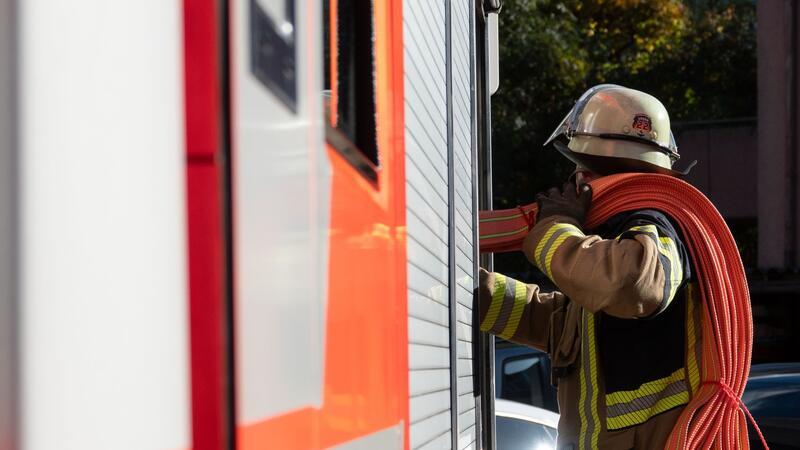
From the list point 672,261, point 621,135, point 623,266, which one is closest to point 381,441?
point 623,266

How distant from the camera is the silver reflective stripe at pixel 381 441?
56.0 inches

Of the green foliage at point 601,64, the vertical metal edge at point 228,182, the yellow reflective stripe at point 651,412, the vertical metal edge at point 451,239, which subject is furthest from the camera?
the green foliage at point 601,64

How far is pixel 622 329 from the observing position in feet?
11.0

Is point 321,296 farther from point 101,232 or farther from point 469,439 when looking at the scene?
point 469,439

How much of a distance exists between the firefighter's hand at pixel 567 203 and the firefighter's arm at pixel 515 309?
426 mm

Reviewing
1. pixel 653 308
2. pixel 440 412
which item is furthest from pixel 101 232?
pixel 653 308

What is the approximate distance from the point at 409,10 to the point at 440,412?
858mm

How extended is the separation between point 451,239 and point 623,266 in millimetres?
A: 561

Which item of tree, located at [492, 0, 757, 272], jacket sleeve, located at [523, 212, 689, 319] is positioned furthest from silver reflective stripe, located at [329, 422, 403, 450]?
tree, located at [492, 0, 757, 272]

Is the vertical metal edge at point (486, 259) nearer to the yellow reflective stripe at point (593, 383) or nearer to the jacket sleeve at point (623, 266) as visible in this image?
the yellow reflective stripe at point (593, 383)

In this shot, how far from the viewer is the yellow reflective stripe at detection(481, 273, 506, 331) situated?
12.5ft
